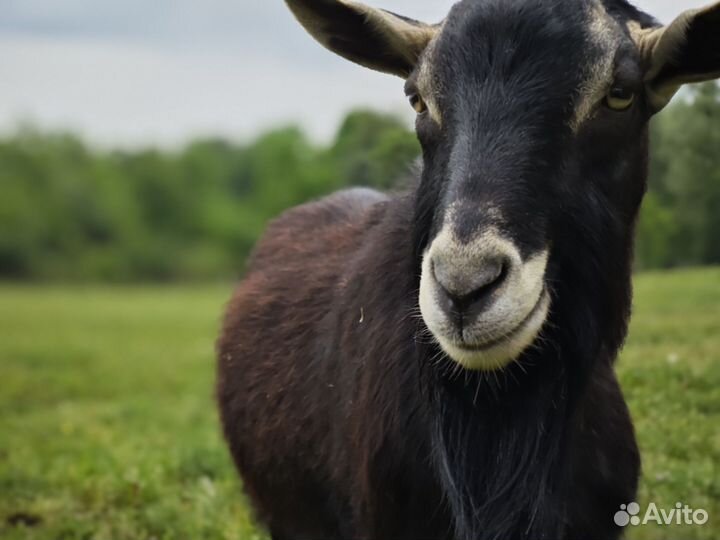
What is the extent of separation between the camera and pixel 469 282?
12.1 feet

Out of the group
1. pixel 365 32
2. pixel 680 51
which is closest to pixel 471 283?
pixel 680 51

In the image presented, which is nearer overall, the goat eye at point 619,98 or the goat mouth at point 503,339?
the goat mouth at point 503,339

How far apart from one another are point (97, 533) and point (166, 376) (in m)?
11.7

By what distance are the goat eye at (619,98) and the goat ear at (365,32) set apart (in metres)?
0.89

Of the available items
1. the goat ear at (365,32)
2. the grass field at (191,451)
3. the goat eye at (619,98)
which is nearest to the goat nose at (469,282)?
the goat eye at (619,98)

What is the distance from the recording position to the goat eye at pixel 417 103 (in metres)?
4.53

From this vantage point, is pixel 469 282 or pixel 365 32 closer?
pixel 469 282

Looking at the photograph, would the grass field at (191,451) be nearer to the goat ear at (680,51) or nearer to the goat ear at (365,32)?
the goat ear at (680,51)

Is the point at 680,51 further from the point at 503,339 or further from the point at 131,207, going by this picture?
the point at 131,207

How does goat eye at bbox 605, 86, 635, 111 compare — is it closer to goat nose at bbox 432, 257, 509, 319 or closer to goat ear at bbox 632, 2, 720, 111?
goat ear at bbox 632, 2, 720, 111

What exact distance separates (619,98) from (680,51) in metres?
0.32

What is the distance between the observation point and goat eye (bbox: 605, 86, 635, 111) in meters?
4.24

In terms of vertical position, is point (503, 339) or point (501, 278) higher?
point (501, 278)

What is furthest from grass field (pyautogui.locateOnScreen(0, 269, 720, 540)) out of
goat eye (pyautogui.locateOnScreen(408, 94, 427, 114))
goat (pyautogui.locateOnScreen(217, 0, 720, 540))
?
goat eye (pyautogui.locateOnScreen(408, 94, 427, 114))
